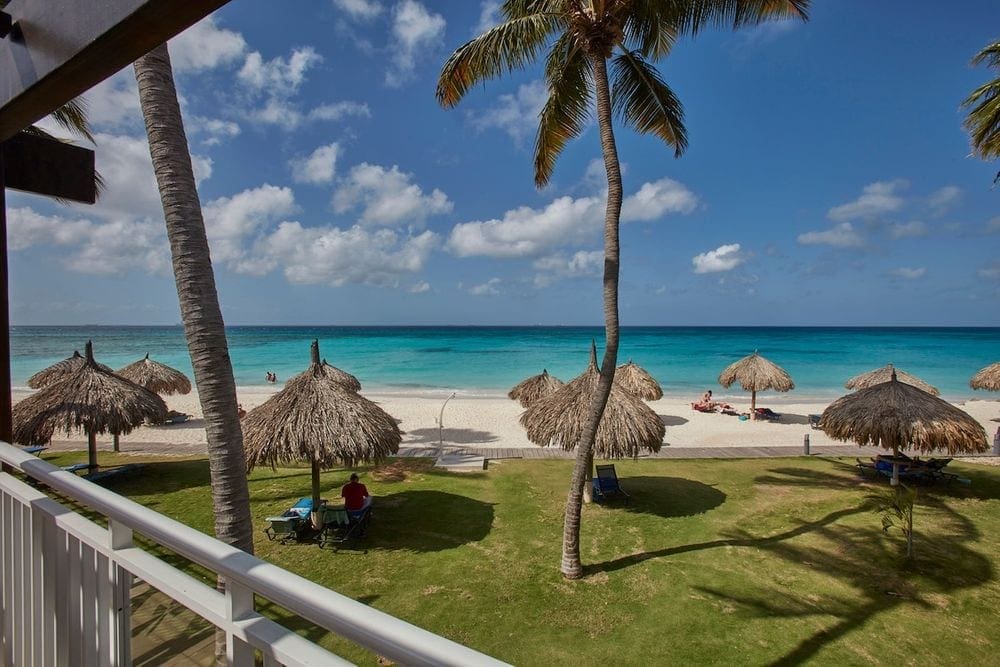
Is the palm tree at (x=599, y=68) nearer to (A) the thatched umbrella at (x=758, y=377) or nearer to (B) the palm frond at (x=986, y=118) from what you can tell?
(B) the palm frond at (x=986, y=118)

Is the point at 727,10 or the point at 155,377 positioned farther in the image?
the point at 155,377

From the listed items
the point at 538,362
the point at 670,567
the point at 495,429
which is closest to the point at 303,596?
the point at 670,567

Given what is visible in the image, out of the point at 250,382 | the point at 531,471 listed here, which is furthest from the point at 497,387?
the point at 531,471

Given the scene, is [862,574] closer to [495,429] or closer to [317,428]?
[317,428]

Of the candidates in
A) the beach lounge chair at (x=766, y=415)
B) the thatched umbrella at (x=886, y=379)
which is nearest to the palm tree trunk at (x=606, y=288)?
the thatched umbrella at (x=886, y=379)

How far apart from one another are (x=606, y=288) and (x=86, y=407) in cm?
1112

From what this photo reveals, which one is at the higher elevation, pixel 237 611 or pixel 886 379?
A: pixel 237 611

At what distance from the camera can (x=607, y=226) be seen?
250 inches

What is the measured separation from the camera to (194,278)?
3.58 meters

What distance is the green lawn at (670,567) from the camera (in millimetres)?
5074

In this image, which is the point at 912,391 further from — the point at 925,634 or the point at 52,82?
the point at 52,82

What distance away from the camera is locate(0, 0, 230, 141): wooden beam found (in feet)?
4.43

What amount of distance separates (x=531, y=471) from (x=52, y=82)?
10483 mm

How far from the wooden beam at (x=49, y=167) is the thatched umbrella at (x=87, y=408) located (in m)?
8.98
